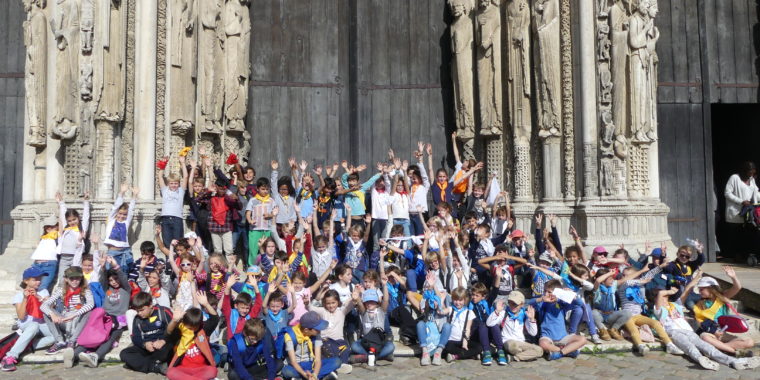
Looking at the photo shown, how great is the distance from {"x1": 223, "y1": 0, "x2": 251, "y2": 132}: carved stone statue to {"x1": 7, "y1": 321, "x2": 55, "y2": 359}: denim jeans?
14.5ft

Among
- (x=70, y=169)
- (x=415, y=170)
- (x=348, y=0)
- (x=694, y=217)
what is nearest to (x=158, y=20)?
(x=70, y=169)

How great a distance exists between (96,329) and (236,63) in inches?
195

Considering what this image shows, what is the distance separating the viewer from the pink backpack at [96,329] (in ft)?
21.8

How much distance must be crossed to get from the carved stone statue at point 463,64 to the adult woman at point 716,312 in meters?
4.48

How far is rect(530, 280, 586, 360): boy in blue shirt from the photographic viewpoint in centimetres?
676

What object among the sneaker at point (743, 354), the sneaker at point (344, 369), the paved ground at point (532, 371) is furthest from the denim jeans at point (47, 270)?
the sneaker at point (743, 354)

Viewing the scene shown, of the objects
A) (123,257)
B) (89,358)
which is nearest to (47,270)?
(123,257)

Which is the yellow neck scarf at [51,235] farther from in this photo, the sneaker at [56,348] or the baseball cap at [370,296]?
the baseball cap at [370,296]

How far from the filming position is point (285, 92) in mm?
11328

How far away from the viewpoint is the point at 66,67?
29.6 feet

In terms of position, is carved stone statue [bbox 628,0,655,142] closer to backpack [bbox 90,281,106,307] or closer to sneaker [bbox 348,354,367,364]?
sneaker [bbox 348,354,367,364]

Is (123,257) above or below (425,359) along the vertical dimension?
above

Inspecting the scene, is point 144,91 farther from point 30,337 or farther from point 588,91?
point 588,91

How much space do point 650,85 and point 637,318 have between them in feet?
13.3
